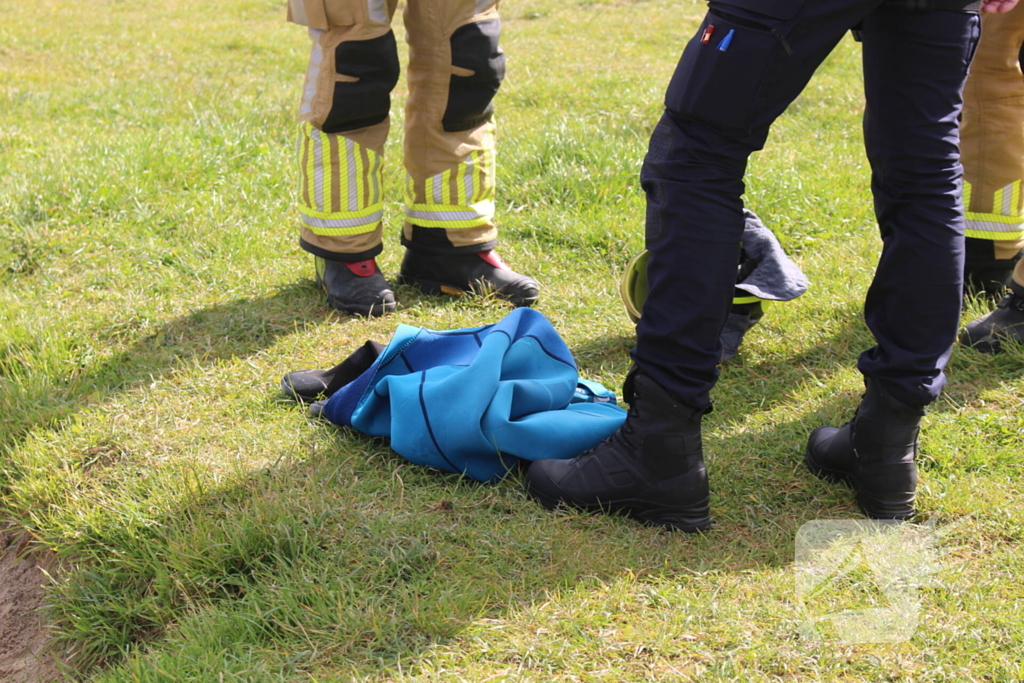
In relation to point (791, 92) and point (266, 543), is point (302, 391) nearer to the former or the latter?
point (266, 543)

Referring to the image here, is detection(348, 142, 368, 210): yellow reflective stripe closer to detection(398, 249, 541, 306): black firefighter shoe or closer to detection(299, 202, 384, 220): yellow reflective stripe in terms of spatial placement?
detection(299, 202, 384, 220): yellow reflective stripe

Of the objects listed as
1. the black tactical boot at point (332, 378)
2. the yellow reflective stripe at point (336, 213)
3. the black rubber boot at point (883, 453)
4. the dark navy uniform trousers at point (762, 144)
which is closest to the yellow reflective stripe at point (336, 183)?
the yellow reflective stripe at point (336, 213)

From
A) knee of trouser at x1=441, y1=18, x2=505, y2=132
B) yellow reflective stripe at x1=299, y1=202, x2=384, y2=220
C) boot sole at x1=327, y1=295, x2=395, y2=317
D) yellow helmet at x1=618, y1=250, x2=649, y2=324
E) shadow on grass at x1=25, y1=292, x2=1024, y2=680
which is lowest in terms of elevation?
shadow on grass at x1=25, y1=292, x2=1024, y2=680

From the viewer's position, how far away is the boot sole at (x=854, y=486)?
2234 millimetres

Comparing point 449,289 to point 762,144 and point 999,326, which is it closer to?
point 762,144

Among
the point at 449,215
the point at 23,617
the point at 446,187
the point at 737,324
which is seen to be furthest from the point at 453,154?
the point at 23,617

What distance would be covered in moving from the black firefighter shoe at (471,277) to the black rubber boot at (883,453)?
1544 millimetres

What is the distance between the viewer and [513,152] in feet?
16.0

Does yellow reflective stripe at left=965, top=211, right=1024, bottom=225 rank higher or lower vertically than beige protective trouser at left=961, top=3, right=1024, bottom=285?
lower

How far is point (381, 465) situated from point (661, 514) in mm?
764

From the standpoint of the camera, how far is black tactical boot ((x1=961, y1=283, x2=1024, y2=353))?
297 centimetres

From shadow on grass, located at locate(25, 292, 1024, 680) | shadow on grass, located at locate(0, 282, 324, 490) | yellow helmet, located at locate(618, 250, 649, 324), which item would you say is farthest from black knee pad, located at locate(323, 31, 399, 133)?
shadow on grass, located at locate(25, 292, 1024, 680)

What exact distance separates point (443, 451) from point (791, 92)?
119cm

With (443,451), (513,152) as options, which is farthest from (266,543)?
(513,152)
